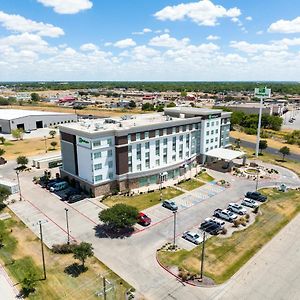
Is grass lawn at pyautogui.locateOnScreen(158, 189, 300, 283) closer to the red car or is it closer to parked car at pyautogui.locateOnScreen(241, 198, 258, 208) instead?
parked car at pyautogui.locateOnScreen(241, 198, 258, 208)

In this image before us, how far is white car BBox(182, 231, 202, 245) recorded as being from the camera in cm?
4980

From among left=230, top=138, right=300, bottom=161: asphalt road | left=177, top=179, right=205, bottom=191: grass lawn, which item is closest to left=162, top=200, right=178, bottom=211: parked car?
left=177, top=179, right=205, bottom=191: grass lawn

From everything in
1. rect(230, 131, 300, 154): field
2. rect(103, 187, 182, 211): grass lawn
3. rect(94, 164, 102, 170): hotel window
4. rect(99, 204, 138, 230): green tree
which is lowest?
rect(230, 131, 300, 154): field

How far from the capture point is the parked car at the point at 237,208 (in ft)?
199

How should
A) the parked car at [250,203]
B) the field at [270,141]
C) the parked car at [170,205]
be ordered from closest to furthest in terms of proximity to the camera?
1. the parked car at [170,205]
2. the parked car at [250,203]
3. the field at [270,141]

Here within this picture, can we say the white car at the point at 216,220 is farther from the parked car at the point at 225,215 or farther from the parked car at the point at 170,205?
the parked car at the point at 170,205

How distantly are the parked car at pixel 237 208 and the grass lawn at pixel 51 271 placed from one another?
3048 cm

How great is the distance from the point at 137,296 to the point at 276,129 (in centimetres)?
14556

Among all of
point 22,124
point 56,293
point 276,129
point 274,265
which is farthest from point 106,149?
point 276,129

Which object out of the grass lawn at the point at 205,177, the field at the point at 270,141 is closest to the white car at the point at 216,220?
the grass lawn at the point at 205,177

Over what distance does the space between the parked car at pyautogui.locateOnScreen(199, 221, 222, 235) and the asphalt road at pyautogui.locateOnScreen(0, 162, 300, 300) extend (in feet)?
7.41

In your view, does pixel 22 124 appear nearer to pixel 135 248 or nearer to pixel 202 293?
pixel 135 248

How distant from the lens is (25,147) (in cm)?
11912

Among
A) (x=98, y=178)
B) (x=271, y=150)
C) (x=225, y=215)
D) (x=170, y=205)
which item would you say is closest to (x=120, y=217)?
(x=170, y=205)
